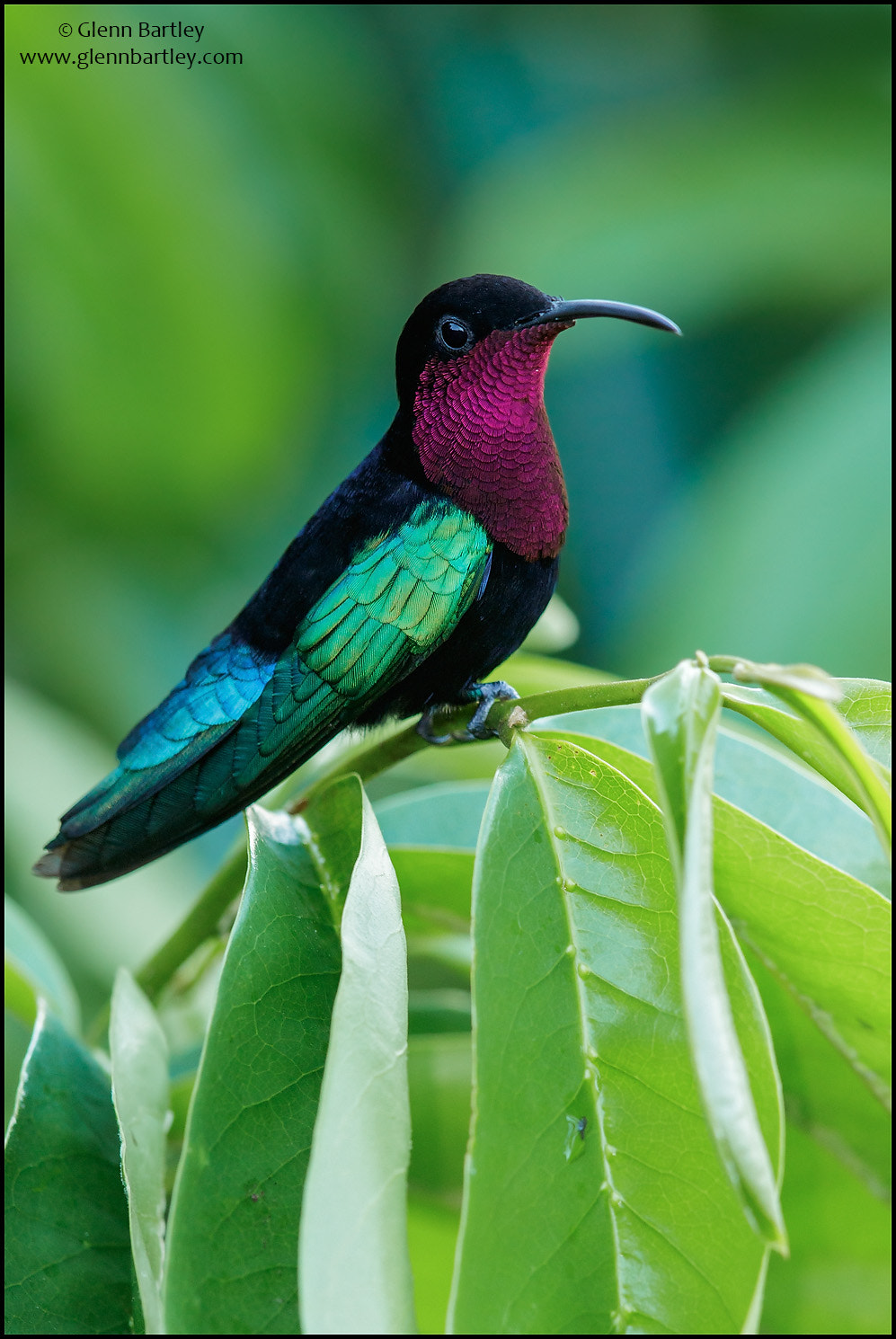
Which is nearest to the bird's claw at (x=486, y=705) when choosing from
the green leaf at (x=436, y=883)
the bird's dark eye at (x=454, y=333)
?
the green leaf at (x=436, y=883)

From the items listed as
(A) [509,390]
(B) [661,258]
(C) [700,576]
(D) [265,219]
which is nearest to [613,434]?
(B) [661,258]

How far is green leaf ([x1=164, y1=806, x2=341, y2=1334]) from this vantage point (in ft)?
2.57

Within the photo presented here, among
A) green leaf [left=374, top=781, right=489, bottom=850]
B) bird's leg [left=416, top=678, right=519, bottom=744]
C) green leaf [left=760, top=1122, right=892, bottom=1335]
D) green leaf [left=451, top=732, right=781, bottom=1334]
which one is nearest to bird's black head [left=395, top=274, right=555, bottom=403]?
bird's leg [left=416, top=678, right=519, bottom=744]

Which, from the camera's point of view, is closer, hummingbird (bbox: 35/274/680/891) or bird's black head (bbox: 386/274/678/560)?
hummingbird (bbox: 35/274/680/891)

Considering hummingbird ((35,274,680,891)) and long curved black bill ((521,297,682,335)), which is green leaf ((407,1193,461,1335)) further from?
long curved black bill ((521,297,682,335))

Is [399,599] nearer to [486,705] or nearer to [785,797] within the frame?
[486,705]

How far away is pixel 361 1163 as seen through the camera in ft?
2.21

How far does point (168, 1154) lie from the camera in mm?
1207

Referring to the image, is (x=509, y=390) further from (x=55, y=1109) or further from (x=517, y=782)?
(x=55, y=1109)

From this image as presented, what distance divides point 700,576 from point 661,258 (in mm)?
1181

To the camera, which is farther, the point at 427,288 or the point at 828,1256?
the point at 427,288

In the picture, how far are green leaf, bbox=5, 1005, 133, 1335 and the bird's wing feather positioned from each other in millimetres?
267

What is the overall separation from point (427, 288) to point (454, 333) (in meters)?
2.56

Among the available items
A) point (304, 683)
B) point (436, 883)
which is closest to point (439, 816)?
Result: point (436, 883)
